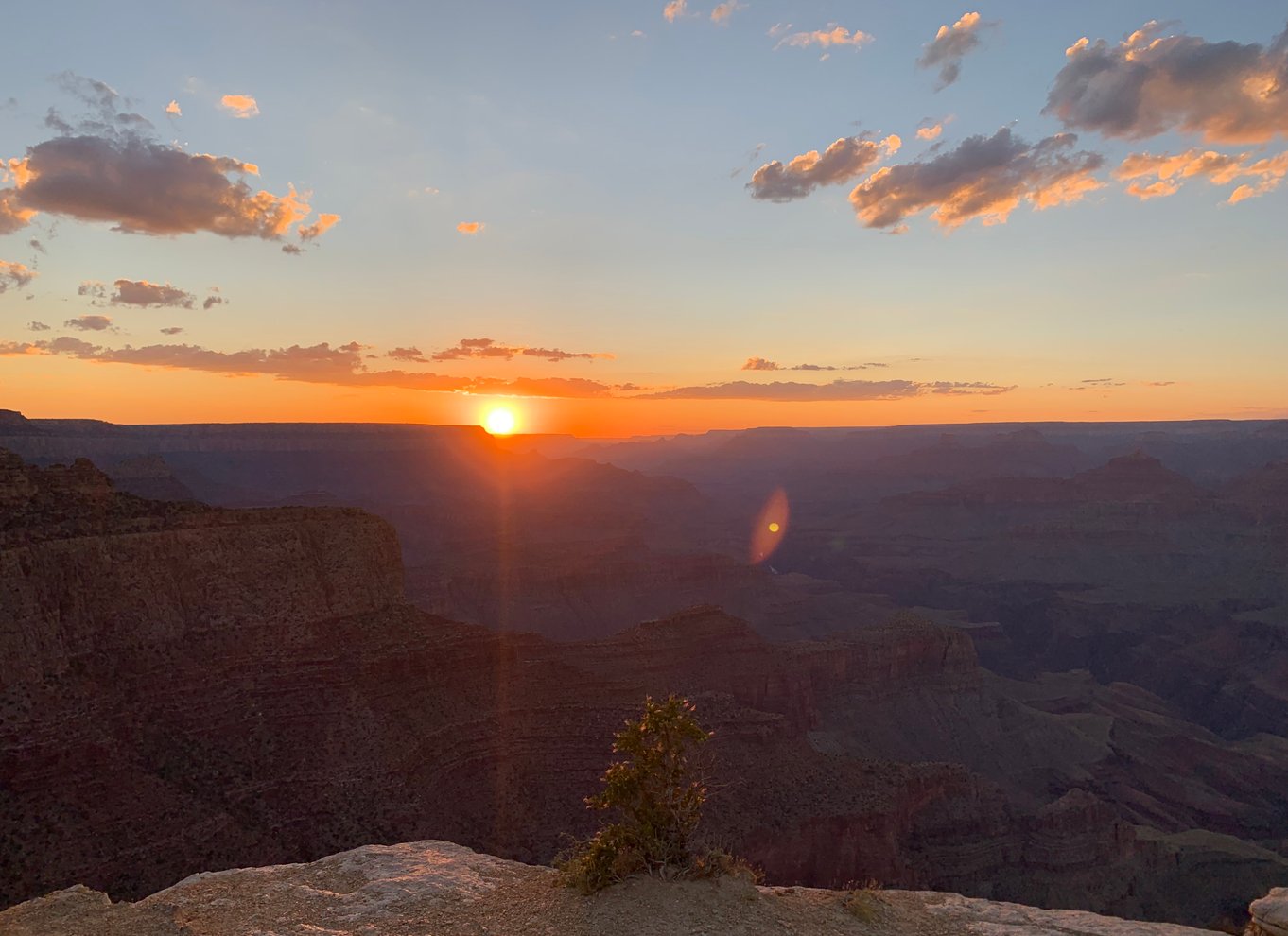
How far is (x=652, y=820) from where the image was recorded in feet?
45.3

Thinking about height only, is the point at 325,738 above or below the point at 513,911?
below

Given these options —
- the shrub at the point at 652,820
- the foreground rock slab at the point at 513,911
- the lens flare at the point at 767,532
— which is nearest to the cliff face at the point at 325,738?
the shrub at the point at 652,820

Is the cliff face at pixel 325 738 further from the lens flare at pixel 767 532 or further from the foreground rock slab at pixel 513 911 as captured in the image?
the lens flare at pixel 767 532

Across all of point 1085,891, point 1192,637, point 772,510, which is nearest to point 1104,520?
point 1192,637

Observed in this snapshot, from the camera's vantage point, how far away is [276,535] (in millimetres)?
34875

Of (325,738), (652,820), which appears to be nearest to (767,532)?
(325,738)

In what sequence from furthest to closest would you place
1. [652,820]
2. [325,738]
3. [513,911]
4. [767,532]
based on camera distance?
[767,532] → [325,738] → [652,820] → [513,911]

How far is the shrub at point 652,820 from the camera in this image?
13.3m

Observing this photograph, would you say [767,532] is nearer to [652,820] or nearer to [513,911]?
[652,820]

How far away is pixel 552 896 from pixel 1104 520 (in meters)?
151

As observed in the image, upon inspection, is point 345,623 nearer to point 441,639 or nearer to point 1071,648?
point 441,639

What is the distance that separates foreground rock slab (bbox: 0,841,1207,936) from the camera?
12062 millimetres

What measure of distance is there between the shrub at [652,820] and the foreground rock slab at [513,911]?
0.31 meters

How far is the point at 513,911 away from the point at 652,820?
8.79 ft
